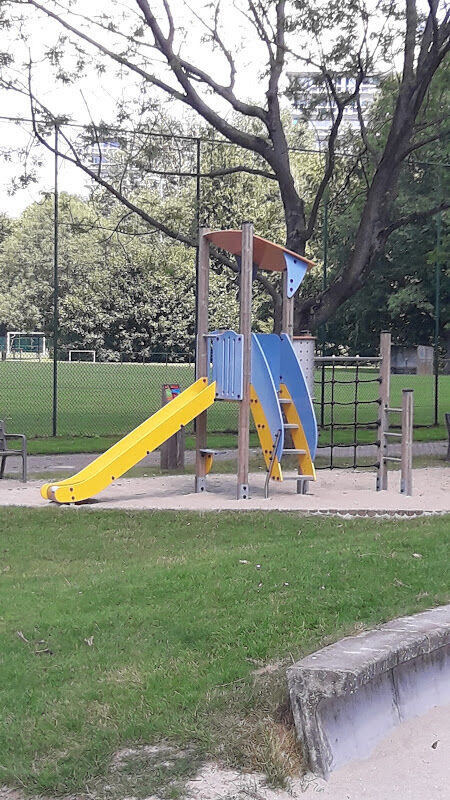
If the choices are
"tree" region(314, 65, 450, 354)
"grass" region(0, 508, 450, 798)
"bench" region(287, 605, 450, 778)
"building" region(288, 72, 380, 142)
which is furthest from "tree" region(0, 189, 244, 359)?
"bench" region(287, 605, 450, 778)

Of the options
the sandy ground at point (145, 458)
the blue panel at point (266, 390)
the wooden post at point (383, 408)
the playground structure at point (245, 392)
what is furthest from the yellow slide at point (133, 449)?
the wooden post at point (383, 408)

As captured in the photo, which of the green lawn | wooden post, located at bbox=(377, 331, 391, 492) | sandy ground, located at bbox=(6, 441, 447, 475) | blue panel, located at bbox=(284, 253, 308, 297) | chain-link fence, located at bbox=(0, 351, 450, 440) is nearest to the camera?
blue panel, located at bbox=(284, 253, 308, 297)

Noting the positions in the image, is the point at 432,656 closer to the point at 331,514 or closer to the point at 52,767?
the point at 52,767

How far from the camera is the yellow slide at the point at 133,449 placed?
9945 mm

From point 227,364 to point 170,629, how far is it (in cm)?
608

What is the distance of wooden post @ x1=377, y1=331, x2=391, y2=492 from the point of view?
1134 cm

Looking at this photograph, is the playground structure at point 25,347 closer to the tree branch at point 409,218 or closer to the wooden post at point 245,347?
the tree branch at point 409,218

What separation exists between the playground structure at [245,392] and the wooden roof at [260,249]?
12 millimetres

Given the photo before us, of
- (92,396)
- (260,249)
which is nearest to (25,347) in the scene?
(92,396)

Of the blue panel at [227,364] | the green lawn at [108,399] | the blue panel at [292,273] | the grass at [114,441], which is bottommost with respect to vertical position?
the grass at [114,441]

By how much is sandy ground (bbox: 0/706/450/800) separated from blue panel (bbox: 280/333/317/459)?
22.6ft

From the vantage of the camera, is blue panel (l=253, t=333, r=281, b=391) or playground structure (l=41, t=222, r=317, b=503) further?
blue panel (l=253, t=333, r=281, b=391)

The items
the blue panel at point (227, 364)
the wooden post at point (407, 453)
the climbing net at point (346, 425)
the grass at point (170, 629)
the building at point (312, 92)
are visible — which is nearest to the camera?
the grass at point (170, 629)

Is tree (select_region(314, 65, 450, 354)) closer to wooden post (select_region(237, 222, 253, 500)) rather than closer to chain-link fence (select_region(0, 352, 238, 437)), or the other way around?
chain-link fence (select_region(0, 352, 238, 437))
